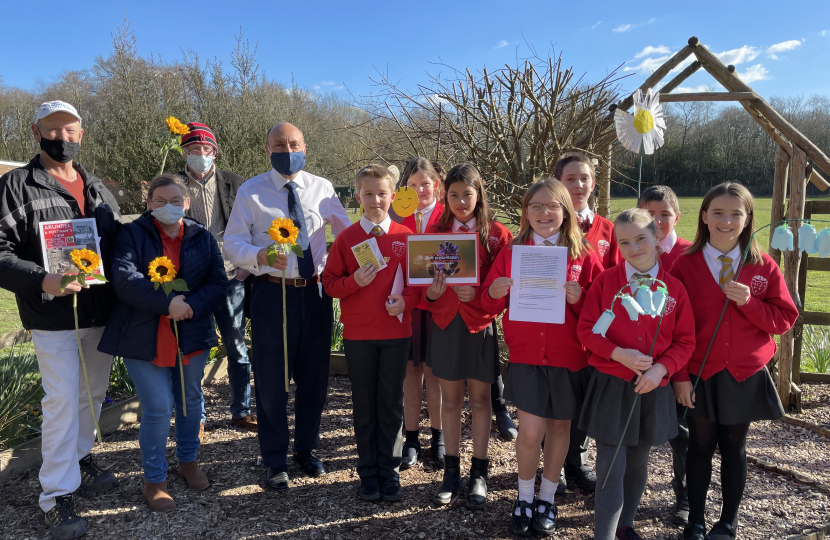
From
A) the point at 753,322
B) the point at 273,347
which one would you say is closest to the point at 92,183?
the point at 273,347

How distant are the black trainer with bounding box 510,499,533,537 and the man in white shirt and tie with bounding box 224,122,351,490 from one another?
4.62 feet

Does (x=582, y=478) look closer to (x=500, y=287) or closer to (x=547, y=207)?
(x=500, y=287)

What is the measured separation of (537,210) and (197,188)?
9.74 feet

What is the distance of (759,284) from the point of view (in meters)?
2.56

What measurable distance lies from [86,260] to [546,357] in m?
2.54

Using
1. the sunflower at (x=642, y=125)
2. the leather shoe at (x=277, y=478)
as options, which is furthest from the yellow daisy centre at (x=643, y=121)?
the leather shoe at (x=277, y=478)

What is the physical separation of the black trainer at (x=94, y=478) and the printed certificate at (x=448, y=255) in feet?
7.88

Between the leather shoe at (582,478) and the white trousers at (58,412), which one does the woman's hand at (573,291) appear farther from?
the white trousers at (58,412)

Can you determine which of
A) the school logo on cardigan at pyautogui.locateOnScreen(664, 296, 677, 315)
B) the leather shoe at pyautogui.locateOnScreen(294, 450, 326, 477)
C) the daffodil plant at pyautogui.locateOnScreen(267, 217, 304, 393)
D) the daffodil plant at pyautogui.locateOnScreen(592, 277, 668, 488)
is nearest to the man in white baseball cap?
the daffodil plant at pyautogui.locateOnScreen(267, 217, 304, 393)

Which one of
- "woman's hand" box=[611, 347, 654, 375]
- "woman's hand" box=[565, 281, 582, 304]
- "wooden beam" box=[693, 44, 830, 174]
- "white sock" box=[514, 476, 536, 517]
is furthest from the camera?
"wooden beam" box=[693, 44, 830, 174]

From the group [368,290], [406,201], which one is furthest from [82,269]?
[406,201]

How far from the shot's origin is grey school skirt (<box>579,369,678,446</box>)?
2.49 m

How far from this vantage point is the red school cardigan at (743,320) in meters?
2.51

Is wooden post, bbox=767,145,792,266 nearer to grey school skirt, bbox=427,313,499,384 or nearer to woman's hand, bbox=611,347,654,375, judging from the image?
woman's hand, bbox=611,347,654,375
